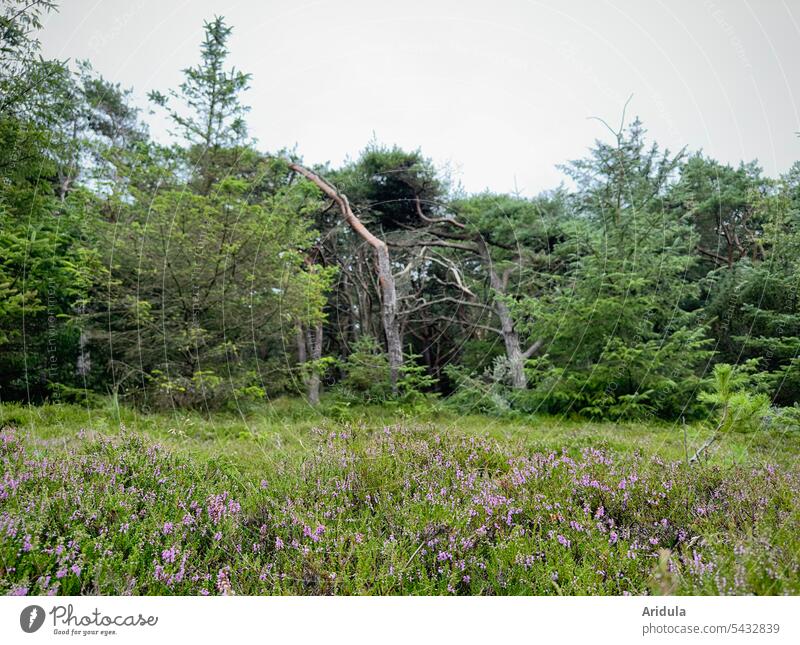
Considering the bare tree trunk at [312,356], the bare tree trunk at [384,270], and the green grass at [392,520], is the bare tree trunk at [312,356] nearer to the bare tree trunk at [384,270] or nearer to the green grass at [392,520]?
the bare tree trunk at [384,270]

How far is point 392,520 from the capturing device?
94.7 inches

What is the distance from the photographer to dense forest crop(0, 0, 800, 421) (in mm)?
6719

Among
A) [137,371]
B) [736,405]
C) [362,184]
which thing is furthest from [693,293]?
[137,371]

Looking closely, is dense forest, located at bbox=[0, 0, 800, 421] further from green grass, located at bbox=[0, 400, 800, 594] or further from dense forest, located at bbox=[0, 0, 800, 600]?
green grass, located at bbox=[0, 400, 800, 594]

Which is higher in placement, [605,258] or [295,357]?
[605,258]

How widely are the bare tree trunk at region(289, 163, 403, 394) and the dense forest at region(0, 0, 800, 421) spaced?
0.04m

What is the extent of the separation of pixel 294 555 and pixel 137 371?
6.59m

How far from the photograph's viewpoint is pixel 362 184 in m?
7.95

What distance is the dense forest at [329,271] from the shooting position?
672 centimetres

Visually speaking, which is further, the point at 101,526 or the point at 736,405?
the point at 736,405

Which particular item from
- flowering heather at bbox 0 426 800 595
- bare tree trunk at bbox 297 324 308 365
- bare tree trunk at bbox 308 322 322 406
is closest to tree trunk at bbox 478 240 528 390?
bare tree trunk at bbox 308 322 322 406

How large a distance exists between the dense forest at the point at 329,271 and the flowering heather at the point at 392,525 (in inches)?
142

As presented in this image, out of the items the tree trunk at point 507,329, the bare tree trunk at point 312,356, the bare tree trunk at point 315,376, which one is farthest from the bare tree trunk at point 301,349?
the tree trunk at point 507,329
